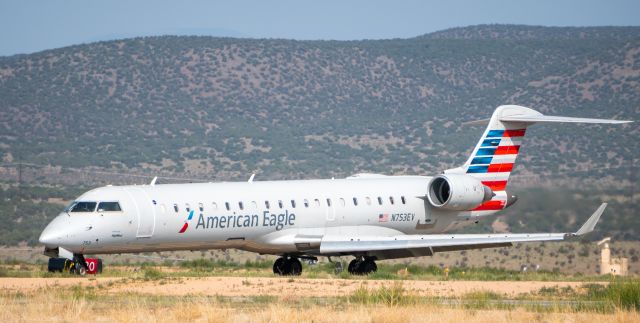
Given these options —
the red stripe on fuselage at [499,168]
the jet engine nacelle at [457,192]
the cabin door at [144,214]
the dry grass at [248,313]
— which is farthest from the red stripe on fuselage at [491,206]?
the dry grass at [248,313]

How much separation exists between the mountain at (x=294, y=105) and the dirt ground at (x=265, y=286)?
50113 mm

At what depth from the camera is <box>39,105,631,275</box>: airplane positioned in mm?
29500

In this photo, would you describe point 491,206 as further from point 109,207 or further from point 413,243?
point 109,207

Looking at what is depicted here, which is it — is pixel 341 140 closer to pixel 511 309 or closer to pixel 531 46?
pixel 531 46

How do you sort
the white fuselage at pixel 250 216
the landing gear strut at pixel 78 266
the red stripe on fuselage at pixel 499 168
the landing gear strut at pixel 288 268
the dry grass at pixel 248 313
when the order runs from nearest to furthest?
the dry grass at pixel 248 313
the white fuselage at pixel 250 216
the landing gear strut at pixel 78 266
the landing gear strut at pixel 288 268
the red stripe on fuselage at pixel 499 168

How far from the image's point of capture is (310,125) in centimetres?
10919

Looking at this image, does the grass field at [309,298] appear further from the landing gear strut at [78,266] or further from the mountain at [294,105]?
the mountain at [294,105]

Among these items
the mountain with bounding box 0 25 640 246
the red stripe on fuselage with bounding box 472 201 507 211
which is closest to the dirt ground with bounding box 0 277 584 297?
the red stripe on fuselage with bounding box 472 201 507 211

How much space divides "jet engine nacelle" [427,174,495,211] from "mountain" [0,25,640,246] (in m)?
46.0

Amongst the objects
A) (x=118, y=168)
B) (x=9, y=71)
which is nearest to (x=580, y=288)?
(x=118, y=168)

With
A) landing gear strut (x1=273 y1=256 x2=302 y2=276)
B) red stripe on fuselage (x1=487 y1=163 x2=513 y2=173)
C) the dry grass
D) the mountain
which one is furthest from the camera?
the mountain

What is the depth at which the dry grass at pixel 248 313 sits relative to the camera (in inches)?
774

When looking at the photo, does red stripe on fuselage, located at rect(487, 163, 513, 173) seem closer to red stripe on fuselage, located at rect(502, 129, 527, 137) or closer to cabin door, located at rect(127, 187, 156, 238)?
red stripe on fuselage, located at rect(502, 129, 527, 137)

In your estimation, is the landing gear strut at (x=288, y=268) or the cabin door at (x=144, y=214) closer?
the cabin door at (x=144, y=214)
